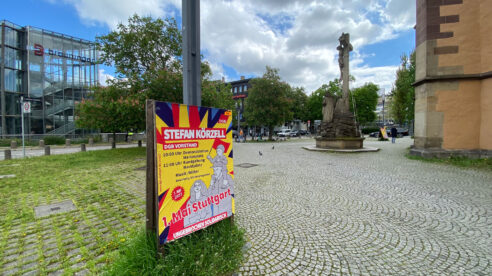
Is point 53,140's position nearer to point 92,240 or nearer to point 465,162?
Result: point 92,240

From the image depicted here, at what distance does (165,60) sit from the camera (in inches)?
501

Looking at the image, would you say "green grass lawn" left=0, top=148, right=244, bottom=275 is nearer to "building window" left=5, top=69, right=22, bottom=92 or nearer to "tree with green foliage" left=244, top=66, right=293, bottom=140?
"tree with green foliage" left=244, top=66, right=293, bottom=140

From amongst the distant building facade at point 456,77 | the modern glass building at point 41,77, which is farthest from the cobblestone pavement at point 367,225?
the modern glass building at point 41,77

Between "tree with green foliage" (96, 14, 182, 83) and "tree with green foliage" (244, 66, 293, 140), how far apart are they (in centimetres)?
1785

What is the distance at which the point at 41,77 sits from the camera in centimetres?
2828

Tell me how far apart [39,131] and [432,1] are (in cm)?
4221

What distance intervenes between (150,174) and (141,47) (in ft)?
40.8

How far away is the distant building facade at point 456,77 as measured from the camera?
9125mm

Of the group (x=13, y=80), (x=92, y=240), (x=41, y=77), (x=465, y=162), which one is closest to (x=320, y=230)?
(x=92, y=240)

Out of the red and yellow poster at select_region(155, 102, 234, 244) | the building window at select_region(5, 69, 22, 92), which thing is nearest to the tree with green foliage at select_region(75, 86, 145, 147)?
the red and yellow poster at select_region(155, 102, 234, 244)

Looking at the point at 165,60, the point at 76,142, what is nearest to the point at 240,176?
the point at 165,60

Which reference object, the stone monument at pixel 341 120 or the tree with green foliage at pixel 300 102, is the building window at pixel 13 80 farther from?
the tree with green foliage at pixel 300 102

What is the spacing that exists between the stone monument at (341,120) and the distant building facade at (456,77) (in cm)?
418

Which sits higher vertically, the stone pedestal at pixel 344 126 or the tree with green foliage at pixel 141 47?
the tree with green foliage at pixel 141 47
